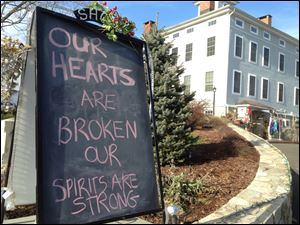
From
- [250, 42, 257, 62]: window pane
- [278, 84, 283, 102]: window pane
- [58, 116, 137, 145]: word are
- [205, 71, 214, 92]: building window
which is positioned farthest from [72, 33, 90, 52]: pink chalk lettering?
[278, 84, 283, 102]: window pane

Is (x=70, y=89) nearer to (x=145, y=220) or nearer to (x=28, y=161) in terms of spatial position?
(x=28, y=161)

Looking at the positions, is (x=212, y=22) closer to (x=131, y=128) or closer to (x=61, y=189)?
(x=131, y=128)

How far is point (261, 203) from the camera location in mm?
5340

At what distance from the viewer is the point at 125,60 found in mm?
3680

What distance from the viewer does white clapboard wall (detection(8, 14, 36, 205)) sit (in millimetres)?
3527

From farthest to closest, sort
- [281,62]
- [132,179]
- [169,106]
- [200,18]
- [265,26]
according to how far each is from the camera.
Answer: [281,62]
[265,26]
[200,18]
[169,106]
[132,179]

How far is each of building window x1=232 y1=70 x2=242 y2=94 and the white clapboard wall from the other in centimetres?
2347

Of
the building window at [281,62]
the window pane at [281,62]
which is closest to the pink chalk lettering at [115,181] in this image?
the building window at [281,62]

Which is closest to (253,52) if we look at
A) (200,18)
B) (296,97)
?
(200,18)

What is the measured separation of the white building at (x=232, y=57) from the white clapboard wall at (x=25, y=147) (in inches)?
826

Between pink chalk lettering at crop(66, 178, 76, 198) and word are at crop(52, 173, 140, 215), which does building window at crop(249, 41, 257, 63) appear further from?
pink chalk lettering at crop(66, 178, 76, 198)

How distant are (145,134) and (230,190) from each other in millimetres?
2897

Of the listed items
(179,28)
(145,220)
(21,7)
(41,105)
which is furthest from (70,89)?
(179,28)

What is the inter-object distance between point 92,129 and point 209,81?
23808mm
